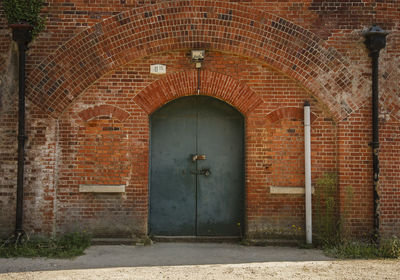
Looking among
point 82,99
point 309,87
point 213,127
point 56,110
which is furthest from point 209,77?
point 56,110

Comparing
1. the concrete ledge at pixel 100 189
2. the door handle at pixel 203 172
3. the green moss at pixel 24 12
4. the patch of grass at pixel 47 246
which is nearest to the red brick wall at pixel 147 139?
the concrete ledge at pixel 100 189

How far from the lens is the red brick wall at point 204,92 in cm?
706

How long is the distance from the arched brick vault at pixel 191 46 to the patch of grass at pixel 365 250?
2523 millimetres

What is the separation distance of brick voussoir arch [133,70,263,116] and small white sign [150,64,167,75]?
0.14m

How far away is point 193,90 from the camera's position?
23.9 ft

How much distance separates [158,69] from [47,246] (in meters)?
4.00

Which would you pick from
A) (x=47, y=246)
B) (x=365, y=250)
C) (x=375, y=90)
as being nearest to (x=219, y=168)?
(x=365, y=250)

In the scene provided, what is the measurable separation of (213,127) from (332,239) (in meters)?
3.22

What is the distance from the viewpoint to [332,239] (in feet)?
22.7

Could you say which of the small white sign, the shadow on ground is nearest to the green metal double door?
the shadow on ground

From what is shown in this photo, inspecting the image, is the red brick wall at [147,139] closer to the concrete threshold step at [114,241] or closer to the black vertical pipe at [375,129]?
the concrete threshold step at [114,241]

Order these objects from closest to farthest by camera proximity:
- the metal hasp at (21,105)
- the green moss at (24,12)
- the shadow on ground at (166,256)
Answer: the shadow on ground at (166,256) < the metal hasp at (21,105) < the green moss at (24,12)

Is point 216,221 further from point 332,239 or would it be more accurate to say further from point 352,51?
point 352,51

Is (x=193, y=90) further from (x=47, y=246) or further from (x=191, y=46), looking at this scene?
(x=47, y=246)
